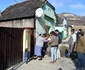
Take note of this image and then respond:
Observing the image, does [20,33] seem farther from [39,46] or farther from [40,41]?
[39,46]

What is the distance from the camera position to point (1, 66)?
8.31 m

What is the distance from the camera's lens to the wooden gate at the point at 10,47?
27.6ft

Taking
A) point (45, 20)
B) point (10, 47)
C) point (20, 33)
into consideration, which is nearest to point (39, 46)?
point (20, 33)

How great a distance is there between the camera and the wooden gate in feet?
27.6

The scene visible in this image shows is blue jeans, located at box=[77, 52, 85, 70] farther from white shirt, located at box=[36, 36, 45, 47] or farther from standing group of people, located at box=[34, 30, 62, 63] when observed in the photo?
white shirt, located at box=[36, 36, 45, 47]

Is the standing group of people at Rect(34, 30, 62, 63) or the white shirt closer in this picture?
the standing group of people at Rect(34, 30, 62, 63)

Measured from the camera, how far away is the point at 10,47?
→ 9133 millimetres

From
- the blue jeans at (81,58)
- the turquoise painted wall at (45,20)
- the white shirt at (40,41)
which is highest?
the turquoise painted wall at (45,20)

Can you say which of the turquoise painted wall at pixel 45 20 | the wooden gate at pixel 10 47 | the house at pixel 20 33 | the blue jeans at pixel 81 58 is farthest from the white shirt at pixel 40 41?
the blue jeans at pixel 81 58

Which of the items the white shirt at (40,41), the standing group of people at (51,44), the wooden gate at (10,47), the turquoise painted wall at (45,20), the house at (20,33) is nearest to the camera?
the wooden gate at (10,47)

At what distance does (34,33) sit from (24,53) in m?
2.79

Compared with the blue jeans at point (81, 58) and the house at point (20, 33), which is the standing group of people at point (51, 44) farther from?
the blue jeans at point (81, 58)

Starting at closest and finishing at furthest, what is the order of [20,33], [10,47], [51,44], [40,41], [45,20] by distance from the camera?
[10,47]
[20,33]
[51,44]
[40,41]
[45,20]

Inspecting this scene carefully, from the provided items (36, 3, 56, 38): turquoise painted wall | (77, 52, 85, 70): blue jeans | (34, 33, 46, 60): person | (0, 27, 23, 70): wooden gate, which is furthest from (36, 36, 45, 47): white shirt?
(77, 52, 85, 70): blue jeans
